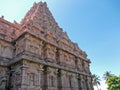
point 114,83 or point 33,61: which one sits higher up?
point 33,61

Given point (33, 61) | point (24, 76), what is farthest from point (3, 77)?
point (33, 61)

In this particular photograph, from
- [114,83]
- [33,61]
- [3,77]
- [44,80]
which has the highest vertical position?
[33,61]

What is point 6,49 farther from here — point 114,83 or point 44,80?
point 114,83

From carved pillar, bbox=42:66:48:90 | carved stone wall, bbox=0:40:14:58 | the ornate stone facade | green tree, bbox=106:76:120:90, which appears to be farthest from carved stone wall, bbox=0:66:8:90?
green tree, bbox=106:76:120:90

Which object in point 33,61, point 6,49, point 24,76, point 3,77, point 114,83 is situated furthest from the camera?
point 114,83

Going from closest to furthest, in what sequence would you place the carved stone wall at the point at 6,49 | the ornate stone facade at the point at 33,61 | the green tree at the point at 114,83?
the ornate stone facade at the point at 33,61 → the carved stone wall at the point at 6,49 → the green tree at the point at 114,83

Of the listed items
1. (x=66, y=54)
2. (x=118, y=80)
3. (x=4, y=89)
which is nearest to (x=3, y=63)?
(x=4, y=89)

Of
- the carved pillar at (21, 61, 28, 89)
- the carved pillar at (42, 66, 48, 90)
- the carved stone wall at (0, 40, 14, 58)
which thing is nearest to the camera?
the carved pillar at (21, 61, 28, 89)

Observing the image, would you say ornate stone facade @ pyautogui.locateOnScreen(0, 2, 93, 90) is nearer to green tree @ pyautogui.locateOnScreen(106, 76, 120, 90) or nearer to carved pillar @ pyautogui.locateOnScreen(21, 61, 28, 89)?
carved pillar @ pyautogui.locateOnScreen(21, 61, 28, 89)

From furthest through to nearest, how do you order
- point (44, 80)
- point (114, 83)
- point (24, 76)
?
point (114, 83) < point (44, 80) < point (24, 76)

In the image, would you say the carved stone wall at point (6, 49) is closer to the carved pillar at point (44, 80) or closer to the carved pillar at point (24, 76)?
the carved pillar at point (24, 76)

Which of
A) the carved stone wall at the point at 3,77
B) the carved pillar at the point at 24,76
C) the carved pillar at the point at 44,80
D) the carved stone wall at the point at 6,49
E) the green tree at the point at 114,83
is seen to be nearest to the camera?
the carved pillar at the point at 24,76

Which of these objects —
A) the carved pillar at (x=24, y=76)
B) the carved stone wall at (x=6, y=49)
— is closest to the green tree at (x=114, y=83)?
the carved pillar at (x=24, y=76)

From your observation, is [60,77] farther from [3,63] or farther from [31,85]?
[3,63]
